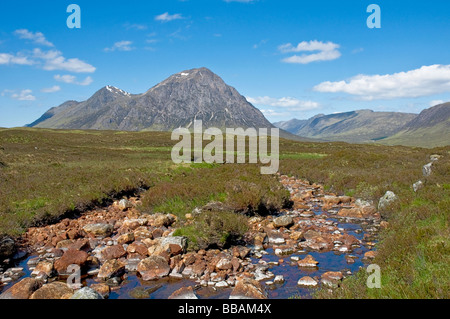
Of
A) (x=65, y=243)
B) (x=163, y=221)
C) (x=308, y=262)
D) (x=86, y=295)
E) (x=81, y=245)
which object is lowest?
(x=308, y=262)

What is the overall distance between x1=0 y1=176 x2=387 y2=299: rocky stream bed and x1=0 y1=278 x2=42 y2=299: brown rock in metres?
0.02

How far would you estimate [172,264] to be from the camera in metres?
9.98

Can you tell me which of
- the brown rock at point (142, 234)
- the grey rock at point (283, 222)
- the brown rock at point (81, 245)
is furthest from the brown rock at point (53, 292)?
the grey rock at point (283, 222)

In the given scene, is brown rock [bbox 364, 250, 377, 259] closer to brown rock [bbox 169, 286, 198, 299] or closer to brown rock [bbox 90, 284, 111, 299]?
brown rock [bbox 169, 286, 198, 299]

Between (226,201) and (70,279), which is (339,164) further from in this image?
(70,279)

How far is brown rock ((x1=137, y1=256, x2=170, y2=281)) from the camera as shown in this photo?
9516 millimetres

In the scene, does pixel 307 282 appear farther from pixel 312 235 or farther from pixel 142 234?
pixel 142 234

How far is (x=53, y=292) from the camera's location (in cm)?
787

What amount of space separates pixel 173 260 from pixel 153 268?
698 millimetres

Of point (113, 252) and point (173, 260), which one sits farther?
point (113, 252)

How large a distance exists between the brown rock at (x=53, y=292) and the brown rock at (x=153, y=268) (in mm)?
2169

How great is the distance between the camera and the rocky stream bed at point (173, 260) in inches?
330

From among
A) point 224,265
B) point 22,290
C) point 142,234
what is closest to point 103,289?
point 22,290

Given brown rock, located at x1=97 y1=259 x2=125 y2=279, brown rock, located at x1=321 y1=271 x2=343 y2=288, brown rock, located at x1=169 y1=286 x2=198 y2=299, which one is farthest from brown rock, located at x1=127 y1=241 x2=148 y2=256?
brown rock, located at x1=321 y1=271 x2=343 y2=288
